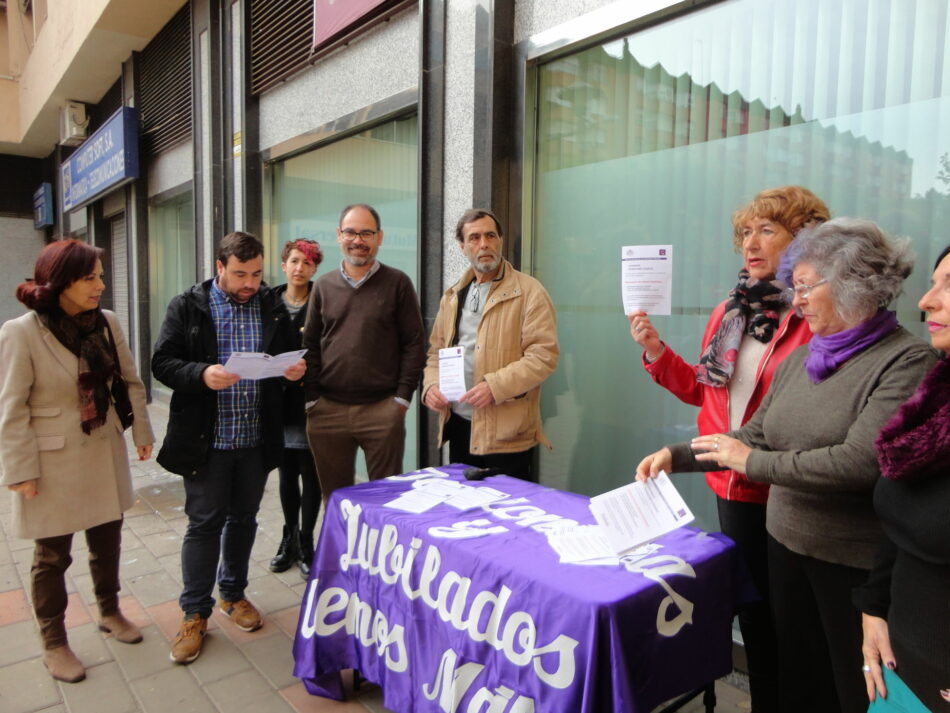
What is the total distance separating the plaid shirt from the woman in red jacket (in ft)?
5.85

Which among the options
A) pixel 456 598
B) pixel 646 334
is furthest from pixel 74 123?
pixel 456 598

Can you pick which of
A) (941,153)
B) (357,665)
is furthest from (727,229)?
(357,665)

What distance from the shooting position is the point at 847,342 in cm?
170

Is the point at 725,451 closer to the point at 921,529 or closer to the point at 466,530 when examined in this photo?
the point at 921,529

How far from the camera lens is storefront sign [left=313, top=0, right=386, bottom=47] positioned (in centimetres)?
502

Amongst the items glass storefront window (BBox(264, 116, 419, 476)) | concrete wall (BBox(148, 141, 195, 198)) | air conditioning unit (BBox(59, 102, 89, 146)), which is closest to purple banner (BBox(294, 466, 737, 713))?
glass storefront window (BBox(264, 116, 419, 476))

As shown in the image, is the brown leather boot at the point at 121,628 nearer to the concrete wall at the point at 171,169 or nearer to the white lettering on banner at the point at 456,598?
the white lettering on banner at the point at 456,598

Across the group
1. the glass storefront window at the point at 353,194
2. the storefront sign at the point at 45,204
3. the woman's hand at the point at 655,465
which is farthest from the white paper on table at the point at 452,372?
the storefront sign at the point at 45,204

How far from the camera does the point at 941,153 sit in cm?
248

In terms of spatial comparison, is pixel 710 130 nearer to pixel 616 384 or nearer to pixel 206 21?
pixel 616 384

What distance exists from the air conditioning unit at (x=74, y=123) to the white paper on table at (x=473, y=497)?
42.2 ft

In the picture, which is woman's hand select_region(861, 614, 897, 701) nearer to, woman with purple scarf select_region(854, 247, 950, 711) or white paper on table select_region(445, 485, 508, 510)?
woman with purple scarf select_region(854, 247, 950, 711)

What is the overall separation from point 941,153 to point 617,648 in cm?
218

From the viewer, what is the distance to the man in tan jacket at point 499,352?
3168 mm
